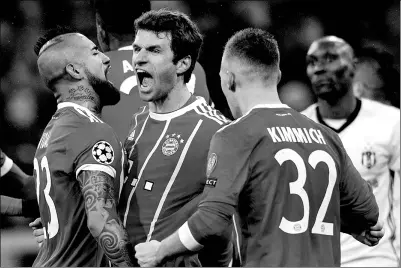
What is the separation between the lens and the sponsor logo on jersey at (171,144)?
3691 mm

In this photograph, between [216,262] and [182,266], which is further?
[216,262]

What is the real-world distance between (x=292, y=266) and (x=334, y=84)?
2.72m

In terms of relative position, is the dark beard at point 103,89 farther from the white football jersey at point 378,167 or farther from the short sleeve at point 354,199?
the white football jersey at point 378,167

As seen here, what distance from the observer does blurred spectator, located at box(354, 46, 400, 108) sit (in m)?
7.03

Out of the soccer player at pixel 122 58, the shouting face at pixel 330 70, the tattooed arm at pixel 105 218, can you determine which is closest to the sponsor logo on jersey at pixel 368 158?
the shouting face at pixel 330 70

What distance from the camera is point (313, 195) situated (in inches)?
134

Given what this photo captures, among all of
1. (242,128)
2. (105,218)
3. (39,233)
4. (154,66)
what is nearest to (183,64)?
(154,66)

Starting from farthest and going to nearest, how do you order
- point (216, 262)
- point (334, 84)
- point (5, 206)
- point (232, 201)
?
point (334, 84)
point (5, 206)
point (216, 262)
point (232, 201)

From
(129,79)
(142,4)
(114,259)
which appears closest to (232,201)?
(114,259)

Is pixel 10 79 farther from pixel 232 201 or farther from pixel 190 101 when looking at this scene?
pixel 232 201

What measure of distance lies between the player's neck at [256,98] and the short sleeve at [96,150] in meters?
0.63

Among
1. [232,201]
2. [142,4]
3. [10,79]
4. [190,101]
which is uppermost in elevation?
[142,4]

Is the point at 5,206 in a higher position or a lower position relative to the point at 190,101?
lower

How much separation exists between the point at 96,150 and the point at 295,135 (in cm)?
91
